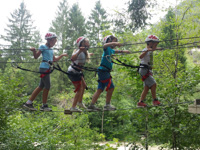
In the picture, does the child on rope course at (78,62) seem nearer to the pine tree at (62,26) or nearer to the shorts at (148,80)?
the shorts at (148,80)

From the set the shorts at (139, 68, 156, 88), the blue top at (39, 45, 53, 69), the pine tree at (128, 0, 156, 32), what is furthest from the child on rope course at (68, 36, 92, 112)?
the pine tree at (128, 0, 156, 32)

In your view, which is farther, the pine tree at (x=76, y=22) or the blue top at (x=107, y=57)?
the pine tree at (x=76, y=22)

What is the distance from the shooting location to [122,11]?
418 inches

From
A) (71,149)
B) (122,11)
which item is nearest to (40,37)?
(122,11)

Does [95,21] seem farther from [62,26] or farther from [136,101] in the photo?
[136,101]

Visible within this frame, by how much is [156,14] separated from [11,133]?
7344 millimetres

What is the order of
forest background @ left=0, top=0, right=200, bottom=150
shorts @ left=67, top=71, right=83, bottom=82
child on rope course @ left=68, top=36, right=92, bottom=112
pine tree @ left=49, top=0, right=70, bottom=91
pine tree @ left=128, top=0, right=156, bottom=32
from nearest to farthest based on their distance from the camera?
child on rope course @ left=68, top=36, right=92, bottom=112 → shorts @ left=67, top=71, right=83, bottom=82 → forest background @ left=0, top=0, right=200, bottom=150 → pine tree @ left=128, top=0, right=156, bottom=32 → pine tree @ left=49, top=0, right=70, bottom=91

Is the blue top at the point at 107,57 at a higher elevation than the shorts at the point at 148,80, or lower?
higher

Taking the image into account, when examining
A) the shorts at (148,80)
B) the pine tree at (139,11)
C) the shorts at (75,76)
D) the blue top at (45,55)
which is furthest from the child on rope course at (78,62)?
the pine tree at (139,11)

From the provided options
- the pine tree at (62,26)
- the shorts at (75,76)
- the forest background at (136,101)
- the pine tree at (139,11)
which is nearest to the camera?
the shorts at (75,76)

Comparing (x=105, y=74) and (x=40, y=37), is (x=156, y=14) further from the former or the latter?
(x=40, y=37)

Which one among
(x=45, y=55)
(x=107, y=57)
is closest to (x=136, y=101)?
(x=107, y=57)

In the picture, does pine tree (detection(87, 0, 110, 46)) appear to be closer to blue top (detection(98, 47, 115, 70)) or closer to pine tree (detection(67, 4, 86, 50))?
pine tree (detection(67, 4, 86, 50))

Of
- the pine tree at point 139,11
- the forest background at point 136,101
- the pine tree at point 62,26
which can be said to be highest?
the pine tree at point 62,26
